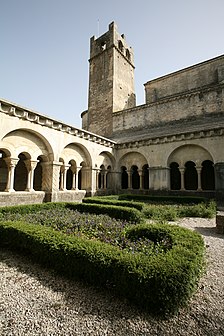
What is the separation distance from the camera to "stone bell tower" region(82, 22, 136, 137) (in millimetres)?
20234

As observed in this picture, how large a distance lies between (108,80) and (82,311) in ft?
71.2

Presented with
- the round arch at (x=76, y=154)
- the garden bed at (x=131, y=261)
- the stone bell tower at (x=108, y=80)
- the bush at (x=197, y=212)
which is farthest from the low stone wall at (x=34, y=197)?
the stone bell tower at (x=108, y=80)

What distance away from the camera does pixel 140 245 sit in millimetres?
3639

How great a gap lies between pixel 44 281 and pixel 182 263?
2.23 meters

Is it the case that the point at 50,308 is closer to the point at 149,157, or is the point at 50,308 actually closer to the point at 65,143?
the point at 65,143

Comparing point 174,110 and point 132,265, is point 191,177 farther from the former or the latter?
point 132,265

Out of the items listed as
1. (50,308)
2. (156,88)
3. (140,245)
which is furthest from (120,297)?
(156,88)

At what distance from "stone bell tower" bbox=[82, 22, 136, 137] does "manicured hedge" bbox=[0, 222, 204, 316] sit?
688 inches

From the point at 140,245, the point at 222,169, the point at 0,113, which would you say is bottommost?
the point at 140,245

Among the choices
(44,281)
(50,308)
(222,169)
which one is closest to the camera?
(50,308)

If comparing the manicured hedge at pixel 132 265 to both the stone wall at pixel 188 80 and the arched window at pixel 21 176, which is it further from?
the stone wall at pixel 188 80

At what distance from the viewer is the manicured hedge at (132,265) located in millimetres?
2149

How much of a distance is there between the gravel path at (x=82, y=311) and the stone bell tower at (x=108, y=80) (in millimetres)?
18184

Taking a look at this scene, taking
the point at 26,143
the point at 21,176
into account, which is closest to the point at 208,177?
the point at 26,143
